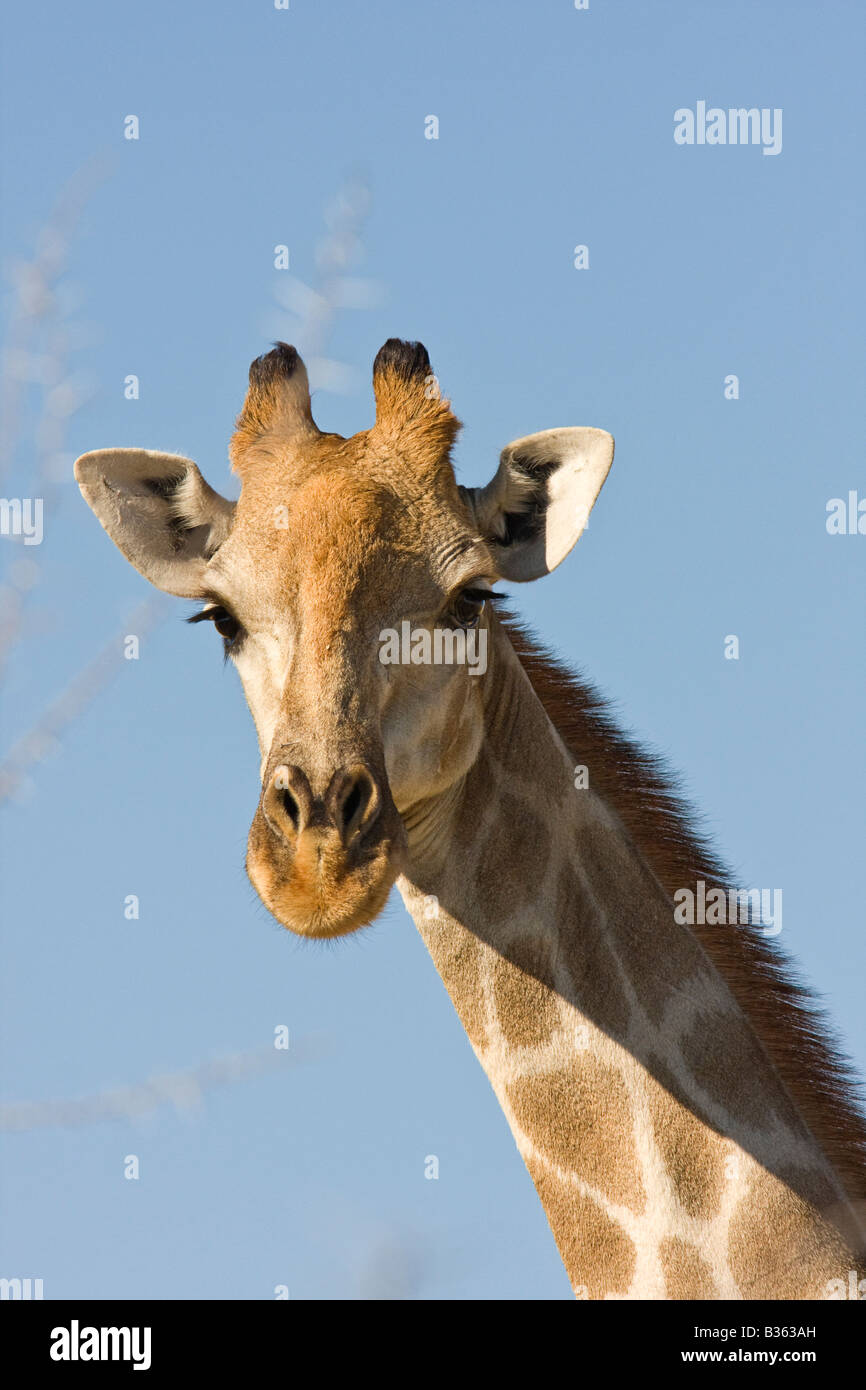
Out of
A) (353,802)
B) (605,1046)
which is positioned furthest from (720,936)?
(353,802)

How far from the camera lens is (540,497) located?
10562 millimetres

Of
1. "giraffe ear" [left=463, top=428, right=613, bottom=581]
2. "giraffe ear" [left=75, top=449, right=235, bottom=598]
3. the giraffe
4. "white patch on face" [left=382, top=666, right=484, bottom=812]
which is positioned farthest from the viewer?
"giraffe ear" [left=75, top=449, right=235, bottom=598]

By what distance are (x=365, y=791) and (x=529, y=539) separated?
7.87 ft

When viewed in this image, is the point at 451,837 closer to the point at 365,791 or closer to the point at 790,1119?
the point at 365,791

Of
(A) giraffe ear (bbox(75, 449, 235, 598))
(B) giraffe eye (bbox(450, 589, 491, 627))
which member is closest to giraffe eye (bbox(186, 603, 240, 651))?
(A) giraffe ear (bbox(75, 449, 235, 598))

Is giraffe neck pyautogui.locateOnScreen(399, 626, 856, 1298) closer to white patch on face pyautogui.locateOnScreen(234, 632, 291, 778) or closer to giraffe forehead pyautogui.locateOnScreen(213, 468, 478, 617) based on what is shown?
giraffe forehead pyautogui.locateOnScreen(213, 468, 478, 617)

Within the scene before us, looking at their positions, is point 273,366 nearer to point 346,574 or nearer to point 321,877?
point 346,574

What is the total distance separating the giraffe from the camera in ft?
30.3

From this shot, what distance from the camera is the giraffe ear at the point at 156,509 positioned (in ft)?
34.5

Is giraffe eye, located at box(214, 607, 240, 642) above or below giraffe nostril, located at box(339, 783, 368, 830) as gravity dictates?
A: above

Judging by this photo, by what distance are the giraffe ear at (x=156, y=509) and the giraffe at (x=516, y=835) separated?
0.01 m

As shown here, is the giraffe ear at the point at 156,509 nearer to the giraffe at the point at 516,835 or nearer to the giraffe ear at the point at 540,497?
the giraffe at the point at 516,835
